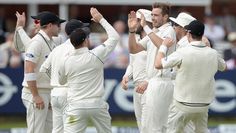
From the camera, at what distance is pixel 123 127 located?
18.5 metres

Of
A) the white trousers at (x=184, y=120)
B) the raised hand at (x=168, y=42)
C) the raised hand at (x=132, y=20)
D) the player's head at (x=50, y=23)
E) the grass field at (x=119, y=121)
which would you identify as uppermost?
the raised hand at (x=132, y=20)

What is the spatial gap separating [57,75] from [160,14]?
169 cm

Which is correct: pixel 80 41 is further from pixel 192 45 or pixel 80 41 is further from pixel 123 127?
pixel 123 127

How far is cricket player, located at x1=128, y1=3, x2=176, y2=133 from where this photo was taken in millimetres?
13500

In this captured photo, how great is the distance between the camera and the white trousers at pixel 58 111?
1365 centimetres

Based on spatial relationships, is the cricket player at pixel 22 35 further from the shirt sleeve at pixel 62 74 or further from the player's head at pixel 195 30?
the player's head at pixel 195 30

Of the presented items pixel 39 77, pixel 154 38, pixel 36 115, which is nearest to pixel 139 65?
pixel 39 77

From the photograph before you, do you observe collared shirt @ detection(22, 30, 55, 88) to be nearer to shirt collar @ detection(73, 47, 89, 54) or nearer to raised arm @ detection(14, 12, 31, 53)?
raised arm @ detection(14, 12, 31, 53)

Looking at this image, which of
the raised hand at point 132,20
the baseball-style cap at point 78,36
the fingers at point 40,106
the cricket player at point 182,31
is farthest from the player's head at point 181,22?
the fingers at point 40,106

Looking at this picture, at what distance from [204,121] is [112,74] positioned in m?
6.70

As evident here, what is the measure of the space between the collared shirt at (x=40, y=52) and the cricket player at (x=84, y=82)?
3.33 ft

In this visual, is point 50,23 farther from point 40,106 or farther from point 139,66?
point 139,66

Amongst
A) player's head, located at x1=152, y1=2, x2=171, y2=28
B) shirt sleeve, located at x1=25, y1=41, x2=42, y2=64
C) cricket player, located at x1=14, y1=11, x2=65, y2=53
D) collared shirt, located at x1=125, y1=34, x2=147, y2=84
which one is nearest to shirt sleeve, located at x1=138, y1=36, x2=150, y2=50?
player's head, located at x1=152, y1=2, x2=171, y2=28

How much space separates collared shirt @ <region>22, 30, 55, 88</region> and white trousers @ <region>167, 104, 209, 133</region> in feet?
6.74
